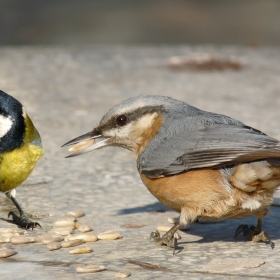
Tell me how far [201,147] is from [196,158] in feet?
0.25

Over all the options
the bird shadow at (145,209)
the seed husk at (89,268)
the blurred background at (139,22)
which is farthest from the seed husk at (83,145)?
the blurred background at (139,22)

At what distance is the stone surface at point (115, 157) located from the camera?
13.3ft

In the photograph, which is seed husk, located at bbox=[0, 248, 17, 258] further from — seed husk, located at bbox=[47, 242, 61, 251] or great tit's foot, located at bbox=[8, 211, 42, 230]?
great tit's foot, located at bbox=[8, 211, 42, 230]

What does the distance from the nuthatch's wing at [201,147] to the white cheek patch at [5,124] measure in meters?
0.98

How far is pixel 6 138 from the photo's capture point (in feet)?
15.6

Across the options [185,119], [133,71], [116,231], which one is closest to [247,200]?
[185,119]

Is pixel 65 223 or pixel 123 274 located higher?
pixel 65 223

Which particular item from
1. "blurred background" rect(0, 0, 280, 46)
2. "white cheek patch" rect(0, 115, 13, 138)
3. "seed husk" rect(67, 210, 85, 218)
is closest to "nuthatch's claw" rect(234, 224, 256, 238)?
"seed husk" rect(67, 210, 85, 218)

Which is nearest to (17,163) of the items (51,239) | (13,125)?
(13,125)


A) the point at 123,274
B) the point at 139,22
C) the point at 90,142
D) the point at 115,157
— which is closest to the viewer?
the point at 123,274

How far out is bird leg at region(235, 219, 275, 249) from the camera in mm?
4344

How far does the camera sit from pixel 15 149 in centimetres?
477

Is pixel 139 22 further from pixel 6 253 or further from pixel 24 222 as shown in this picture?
pixel 6 253

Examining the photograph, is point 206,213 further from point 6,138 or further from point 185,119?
point 6,138
